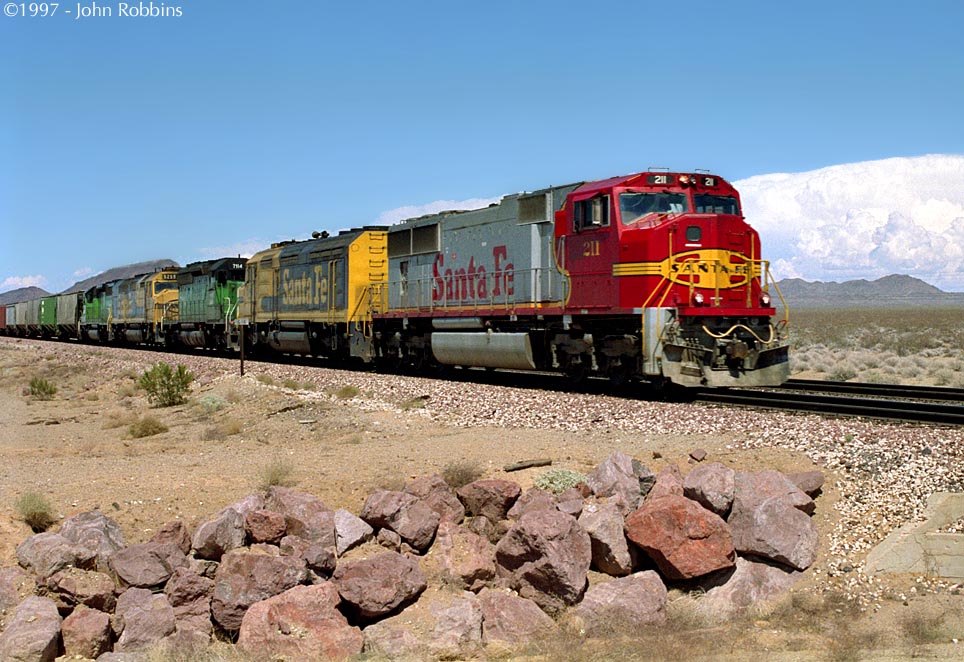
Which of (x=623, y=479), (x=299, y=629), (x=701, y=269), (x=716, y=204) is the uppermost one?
(x=716, y=204)

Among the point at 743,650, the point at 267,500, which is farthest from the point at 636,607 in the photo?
the point at 267,500

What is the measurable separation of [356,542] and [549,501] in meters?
2.14

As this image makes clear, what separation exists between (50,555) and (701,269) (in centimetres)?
1121

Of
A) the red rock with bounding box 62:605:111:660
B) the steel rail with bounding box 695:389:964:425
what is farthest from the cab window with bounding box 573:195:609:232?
the red rock with bounding box 62:605:111:660

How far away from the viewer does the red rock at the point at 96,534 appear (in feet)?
27.9

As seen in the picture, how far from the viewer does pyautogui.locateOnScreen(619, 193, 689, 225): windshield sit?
1631 centimetres

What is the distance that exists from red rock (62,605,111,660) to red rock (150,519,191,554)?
3.87ft

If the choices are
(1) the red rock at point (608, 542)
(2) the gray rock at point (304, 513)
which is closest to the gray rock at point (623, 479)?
(1) the red rock at point (608, 542)

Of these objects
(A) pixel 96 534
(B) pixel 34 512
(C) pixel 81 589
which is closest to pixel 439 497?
(A) pixel 96 534

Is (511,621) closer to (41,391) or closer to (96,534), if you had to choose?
(96,534)

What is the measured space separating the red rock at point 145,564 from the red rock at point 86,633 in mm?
537

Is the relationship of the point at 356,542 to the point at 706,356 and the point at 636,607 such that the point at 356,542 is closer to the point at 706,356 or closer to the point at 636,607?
the point at 636,607

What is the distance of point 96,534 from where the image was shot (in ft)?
28.5

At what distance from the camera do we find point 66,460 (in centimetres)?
1281
